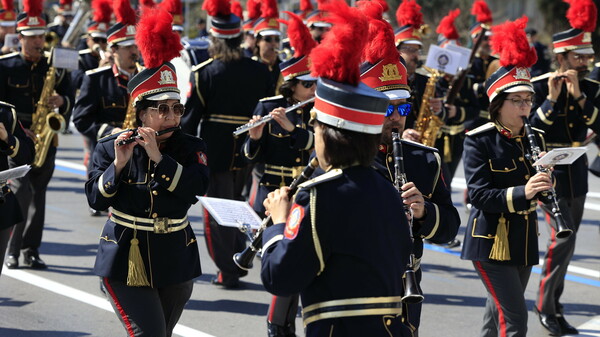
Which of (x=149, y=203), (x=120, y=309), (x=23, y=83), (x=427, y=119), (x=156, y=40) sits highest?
(x=156, y=40)

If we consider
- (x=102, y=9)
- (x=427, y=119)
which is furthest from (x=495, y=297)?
(x=102, y=9)

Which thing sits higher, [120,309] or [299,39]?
[299,39]

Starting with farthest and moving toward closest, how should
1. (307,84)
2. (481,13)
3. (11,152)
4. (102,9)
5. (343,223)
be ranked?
(481,13) < (102,9) < (307,84) < (11,152) < (343,223)

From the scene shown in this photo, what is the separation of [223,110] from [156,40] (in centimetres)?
315

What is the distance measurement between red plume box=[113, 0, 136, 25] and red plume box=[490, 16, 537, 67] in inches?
139

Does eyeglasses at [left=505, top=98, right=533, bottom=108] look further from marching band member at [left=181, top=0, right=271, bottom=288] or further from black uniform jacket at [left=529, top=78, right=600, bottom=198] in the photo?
marching band member at [left=181, top=0, right=271, bottom=288]

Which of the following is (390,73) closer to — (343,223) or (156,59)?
(156,59)

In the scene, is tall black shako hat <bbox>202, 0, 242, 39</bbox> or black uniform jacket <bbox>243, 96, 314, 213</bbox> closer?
black uniform jacket <bbox>243, 96, 314, 213</bbox>

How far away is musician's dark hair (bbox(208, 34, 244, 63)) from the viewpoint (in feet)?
28.0

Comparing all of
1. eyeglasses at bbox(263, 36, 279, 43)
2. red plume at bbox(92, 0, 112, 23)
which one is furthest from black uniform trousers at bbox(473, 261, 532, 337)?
red plume at bbox(92, 0, 112, 23)

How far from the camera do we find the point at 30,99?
902 cm

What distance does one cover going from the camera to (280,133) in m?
7.16

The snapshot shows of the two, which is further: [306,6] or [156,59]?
[306,6]

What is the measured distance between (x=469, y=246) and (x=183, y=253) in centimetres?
199
